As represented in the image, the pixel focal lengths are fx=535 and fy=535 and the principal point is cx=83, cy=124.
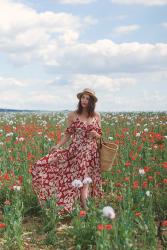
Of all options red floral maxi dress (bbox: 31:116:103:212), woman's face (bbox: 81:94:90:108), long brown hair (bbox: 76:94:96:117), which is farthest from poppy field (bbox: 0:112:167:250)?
woman's face (bbox: 81:94:90:108)

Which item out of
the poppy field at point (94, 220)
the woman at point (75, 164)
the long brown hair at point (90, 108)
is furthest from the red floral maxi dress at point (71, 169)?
the poppy field at point (94, 220)

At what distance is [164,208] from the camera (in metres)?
7.70

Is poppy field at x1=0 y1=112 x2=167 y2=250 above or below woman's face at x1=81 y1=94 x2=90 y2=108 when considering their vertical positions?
below

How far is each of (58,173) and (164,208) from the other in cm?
165

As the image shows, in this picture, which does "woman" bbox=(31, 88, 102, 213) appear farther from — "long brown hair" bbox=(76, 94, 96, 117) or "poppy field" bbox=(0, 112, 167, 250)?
"poppy field" bbox=(0, 112, 167, 250)

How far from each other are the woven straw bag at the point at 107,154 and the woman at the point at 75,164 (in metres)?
0.08

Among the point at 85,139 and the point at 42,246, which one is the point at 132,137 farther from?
the point at 42,246

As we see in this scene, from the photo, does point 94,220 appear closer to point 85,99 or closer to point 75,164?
point 75,164

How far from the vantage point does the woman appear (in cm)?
778

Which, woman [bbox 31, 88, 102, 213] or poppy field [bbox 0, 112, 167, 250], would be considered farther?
woman [bbox 31, 88, 102, 213]

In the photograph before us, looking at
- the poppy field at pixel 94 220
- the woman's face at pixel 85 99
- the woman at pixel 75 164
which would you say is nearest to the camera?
the poppy field at pixel 94 220

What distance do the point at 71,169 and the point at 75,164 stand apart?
113mm

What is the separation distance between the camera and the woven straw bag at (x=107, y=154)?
7.71 meters

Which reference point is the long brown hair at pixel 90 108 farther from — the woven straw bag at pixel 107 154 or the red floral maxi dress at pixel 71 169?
the woven straw bag at pixel 107 154
